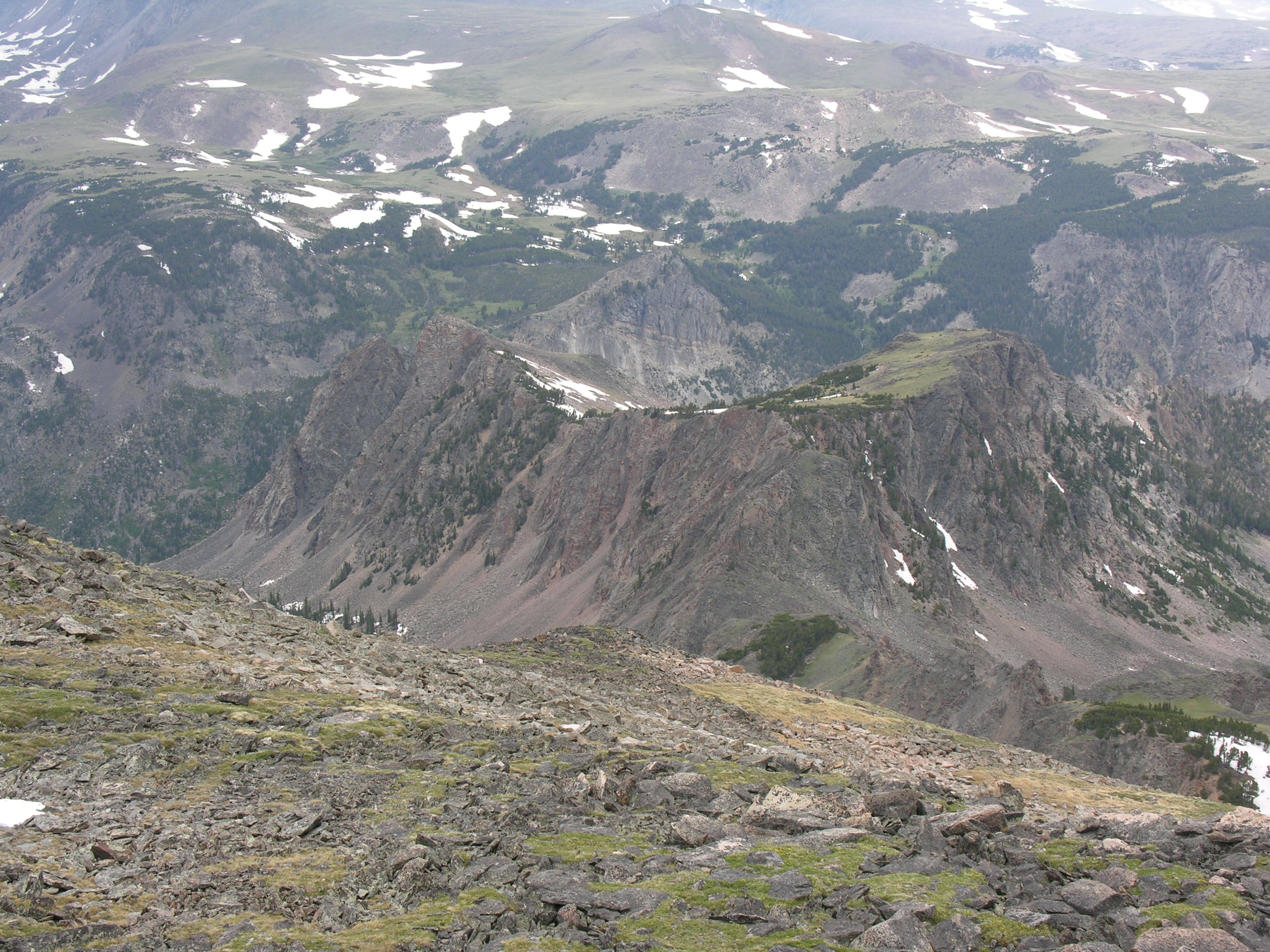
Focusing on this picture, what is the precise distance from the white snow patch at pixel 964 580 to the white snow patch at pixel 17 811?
374 feet

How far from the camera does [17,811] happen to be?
74.0 feet

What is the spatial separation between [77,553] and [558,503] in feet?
391

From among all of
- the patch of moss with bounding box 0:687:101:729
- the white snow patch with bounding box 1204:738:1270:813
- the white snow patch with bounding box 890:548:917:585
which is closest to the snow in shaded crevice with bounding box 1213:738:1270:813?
the white snow patch with bounding box 1204:738:1270:813

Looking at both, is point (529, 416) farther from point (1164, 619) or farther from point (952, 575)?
point (1164, 619)

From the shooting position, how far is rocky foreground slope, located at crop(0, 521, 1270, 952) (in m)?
18.5

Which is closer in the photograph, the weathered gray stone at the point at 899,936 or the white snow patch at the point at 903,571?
the weathered gray stone at the point at 899,936

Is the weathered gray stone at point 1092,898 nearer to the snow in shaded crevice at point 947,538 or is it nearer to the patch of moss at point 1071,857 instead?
the patch of moss at point 1071,857

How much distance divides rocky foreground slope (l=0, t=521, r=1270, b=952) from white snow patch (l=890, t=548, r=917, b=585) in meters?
79.3

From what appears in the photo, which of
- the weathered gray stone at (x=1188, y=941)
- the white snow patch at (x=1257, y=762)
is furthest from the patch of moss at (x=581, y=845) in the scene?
the white snow patch at (x=1257, y=762)

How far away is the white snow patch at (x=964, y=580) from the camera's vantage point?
5089 inches

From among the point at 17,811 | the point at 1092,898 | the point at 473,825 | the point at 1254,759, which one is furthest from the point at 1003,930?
the point at 1254,759

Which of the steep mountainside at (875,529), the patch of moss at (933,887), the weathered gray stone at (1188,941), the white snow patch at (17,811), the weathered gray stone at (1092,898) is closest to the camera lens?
the weathered gray stone at (1188,941)

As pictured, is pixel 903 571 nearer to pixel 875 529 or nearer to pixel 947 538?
pixel 875 529

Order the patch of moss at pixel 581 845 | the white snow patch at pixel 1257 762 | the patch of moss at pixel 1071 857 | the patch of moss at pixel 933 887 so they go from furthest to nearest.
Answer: the white snow patch at pixel 1257 762, the patch of moss at pixel 581 845, the patch of moss at pixel 1071 857, the patch of moss at pixel 933 887
